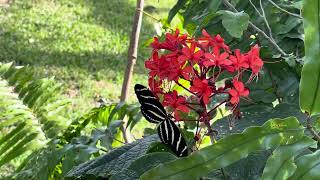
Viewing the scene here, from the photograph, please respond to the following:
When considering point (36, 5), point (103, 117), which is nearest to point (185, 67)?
point (103, 117)

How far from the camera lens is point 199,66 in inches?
41.3

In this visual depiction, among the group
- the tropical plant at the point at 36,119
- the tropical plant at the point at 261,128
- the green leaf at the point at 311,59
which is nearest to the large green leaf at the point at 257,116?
the tropical plant at the point at 261,128

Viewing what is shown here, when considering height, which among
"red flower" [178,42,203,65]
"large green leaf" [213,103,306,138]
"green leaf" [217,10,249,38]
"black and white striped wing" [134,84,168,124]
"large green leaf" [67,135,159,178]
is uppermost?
"green leaf" [217,10,249,38]

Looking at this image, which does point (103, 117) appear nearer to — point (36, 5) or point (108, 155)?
point (108, 155)

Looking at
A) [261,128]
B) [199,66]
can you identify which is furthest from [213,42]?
[261,128]

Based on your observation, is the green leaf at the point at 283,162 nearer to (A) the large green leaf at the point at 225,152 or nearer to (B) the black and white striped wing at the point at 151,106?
(A) the large green leaf at the point at 225,152

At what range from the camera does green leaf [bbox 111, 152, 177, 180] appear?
1.10m

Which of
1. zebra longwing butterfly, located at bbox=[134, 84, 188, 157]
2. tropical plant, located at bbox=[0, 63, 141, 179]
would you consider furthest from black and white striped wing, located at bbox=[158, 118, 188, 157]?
tropical plant, located at bbox=[0, 63, 141, 179]

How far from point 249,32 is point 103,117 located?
2.72 feet

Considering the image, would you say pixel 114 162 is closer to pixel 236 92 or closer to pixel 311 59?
pixel 236 92

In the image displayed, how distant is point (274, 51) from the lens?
4.80 feet

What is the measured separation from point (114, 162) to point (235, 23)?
380 mm

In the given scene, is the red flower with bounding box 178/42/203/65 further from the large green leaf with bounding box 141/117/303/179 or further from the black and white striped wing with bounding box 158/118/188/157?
the large green leaf with bounding box 141/117/303/179

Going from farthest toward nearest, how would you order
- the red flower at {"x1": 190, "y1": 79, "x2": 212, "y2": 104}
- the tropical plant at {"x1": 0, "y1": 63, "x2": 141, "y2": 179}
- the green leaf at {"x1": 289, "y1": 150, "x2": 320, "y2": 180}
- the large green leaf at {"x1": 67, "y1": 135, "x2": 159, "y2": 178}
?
the tropical plant at {"x1": 0, "y1": 63, "x2": 141, "y2": 179} → the large green leaf at {"x1": 67, "y1": 135, "x2": 159, "y2": 178} → the red flower at {"x1": 190, "y1": 79, "x2": 212, "y2": 104} → the green leaf at {"x1": 289, "y1": 150, "x2": 320, "y2": 180}
